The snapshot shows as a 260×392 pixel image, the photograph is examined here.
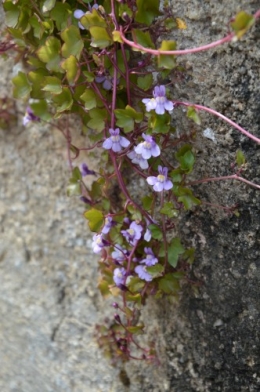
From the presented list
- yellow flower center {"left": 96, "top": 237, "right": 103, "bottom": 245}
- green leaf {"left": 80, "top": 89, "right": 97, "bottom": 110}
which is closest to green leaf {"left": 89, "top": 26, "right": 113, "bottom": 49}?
green leaf {"left": 80, "top": 89, "right": 97, "bottom": 110}

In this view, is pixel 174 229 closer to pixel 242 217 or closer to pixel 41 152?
pixel 242 217

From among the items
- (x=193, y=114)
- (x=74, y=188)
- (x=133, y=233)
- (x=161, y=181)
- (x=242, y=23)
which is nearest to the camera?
(x=242, y=23)

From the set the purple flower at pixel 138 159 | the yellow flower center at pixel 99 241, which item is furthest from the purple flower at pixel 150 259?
the purple flower at pixel 138 159

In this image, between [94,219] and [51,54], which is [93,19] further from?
[94,219]

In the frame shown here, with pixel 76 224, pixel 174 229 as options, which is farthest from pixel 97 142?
pixel 76 224

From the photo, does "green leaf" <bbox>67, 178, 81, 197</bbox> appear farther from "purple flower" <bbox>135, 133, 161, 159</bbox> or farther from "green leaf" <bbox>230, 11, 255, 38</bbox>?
"green leaf" <bbox>230, 11, 255, 38</bbox>

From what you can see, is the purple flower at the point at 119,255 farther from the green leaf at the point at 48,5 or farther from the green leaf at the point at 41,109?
the green leaf at the point at 48,5

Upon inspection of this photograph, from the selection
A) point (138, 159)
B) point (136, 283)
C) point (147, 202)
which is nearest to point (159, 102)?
point (138, 159)

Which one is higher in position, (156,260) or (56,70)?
(56,70)
